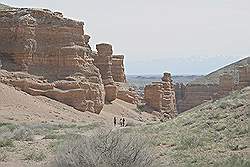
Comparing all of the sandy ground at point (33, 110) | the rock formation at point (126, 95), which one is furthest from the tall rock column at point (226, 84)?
the sandy ground at point (33, 110)

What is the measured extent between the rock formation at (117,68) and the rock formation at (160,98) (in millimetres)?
4374

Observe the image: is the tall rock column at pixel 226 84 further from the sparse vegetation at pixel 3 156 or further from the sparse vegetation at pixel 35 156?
the sparse vegetation at pixel 3 156

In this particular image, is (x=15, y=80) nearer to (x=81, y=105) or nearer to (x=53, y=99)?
(x=53, y=99)

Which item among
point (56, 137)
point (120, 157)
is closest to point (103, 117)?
point (56, 137)

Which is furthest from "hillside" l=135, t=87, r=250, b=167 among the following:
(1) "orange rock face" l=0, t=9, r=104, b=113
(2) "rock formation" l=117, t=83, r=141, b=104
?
(2) "rock formation" l=117, t=83, r=141, b=104

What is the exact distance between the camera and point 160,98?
58.1 metres

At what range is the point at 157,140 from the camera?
663 inches

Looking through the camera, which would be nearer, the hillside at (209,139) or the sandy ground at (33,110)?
the hillside at (209,139)

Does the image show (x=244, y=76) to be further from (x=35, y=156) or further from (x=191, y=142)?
(x=35, y=156)

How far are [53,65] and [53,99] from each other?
4115mm

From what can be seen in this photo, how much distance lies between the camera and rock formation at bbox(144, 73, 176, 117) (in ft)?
192

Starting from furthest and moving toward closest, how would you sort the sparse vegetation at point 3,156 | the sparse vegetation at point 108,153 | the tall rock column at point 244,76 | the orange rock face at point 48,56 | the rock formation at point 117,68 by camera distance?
the rock formation at point 117,68, the orange rock face at point 48,56, the tall rock column at point 244,76, the sparse vegetation at point 3,156, the sparse vegetation at point 108,153

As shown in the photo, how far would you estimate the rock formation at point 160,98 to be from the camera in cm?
5841

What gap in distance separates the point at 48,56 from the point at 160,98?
18.9 metres
